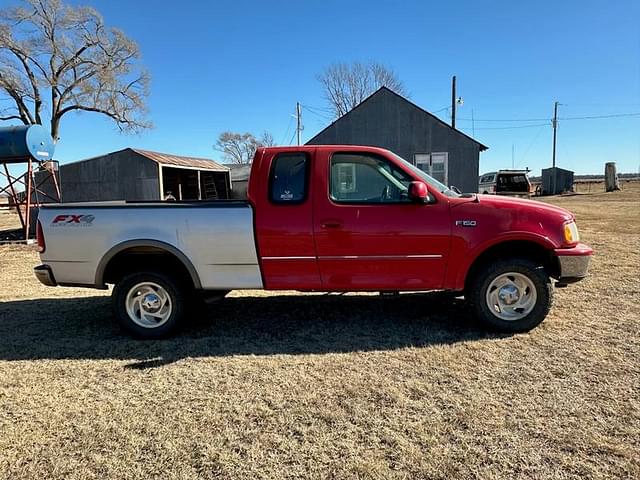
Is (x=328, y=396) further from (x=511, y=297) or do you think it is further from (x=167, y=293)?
(x=511, y=297)

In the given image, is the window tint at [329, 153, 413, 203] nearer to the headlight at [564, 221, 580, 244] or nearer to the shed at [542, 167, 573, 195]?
the headlight at [564, 221, 580, 244]

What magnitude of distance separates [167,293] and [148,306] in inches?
11.7

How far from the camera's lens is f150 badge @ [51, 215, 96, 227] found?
4.25 metres

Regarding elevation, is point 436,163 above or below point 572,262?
above

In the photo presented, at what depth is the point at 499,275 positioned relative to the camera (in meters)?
4.21

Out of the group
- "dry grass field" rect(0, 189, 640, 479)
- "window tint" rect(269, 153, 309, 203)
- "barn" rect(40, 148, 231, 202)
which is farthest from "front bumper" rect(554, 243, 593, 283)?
"barn" rect(40, 148, 231, 202)

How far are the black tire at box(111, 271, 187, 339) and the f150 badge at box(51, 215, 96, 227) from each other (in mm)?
694

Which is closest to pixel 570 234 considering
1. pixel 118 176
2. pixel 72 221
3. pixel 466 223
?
pixel 466 223

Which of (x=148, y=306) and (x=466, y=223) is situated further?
(x=148, y=306)

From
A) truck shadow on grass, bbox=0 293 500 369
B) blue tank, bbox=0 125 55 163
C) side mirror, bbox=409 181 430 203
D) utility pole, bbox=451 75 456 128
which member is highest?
utility pole, bbox=451 75 456 128

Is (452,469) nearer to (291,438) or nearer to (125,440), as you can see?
(291,438)

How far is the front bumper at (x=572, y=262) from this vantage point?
163 inches

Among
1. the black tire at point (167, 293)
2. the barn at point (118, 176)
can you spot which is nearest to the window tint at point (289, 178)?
the black tire at point (167, 293)

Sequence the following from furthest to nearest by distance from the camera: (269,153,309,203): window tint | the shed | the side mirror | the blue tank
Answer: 1. the shed
2. the blue tank
3. (269,153,309,203): window tint
4. the side mirror
